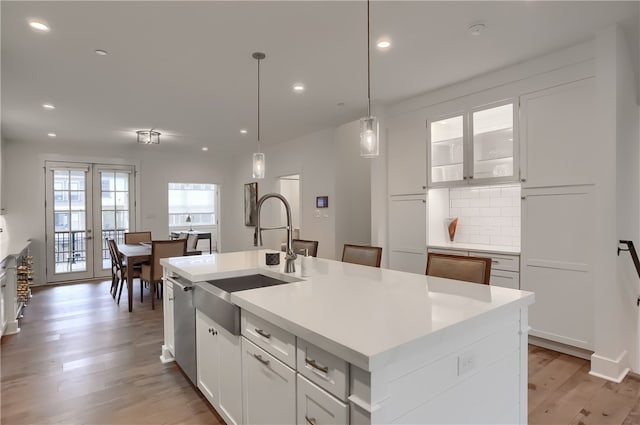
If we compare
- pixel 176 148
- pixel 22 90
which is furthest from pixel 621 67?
pixel 176 148

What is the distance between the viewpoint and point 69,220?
6.55 m

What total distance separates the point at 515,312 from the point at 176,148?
7223 millimetres

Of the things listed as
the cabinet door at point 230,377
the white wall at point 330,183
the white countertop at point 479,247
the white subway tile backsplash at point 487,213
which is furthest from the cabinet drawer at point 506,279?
the white wall at point 330,183

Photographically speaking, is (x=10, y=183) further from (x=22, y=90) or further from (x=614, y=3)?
(x=614, y=3)

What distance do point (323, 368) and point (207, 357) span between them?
1285mm

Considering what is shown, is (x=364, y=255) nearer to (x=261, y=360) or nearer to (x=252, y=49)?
(x=261, y=360)

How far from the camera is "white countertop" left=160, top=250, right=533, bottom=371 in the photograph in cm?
104

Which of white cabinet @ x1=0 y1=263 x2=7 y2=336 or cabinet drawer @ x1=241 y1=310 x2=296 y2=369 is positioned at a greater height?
cabinet drawer @ x1=241 y1=310 x2=296 y2=369

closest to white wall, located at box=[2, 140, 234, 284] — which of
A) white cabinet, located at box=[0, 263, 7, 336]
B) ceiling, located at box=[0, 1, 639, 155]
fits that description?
ceiling, located at box=[0, 1, 639, 155]

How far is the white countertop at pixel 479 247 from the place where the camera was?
330 centimetres

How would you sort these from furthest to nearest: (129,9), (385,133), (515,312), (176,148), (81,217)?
1. (176,148)
2. (81,217)
3. (385,133)
4. (129,9)
5. (515,312)

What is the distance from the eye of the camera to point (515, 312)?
1.53m

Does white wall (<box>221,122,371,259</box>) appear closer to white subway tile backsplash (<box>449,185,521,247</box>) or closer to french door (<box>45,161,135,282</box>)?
white subway tile backsplash (<box>449,185,521,247</box>)

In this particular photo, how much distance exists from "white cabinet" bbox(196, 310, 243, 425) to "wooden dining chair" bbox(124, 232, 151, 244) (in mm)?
4825
